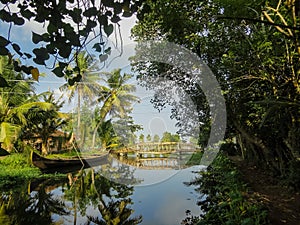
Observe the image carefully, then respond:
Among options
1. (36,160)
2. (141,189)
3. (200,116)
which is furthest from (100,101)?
(200,116)

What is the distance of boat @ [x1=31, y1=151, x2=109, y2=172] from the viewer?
380 inches

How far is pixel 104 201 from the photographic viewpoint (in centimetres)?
550

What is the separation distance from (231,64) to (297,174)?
1810mm

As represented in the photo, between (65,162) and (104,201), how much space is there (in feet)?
20.8

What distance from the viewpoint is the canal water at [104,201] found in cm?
436

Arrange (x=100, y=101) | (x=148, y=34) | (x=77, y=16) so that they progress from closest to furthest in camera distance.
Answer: (x=77, y=16)
(x=148, y=34)
(x=100, y=101)

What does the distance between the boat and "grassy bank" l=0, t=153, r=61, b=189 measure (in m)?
0.33

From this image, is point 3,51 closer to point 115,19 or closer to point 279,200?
point 115,19

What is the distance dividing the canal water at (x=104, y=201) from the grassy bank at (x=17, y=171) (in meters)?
0.59

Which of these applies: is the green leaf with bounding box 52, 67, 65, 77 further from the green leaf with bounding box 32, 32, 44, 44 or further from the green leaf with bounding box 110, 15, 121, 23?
the green leaf with bounding box 110, 15, 121, 23

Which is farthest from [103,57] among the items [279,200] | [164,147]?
[164,147]

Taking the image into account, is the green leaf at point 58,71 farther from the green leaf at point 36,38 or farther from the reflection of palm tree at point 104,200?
the reflection of palm tree at point 104,200

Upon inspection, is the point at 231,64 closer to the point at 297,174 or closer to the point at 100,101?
the point at 297,174

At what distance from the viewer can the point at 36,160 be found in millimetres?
9586
